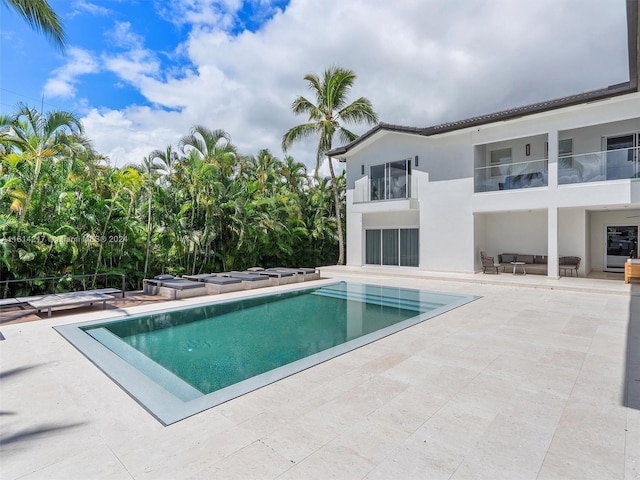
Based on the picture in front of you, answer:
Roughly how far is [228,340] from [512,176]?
14.2 meters

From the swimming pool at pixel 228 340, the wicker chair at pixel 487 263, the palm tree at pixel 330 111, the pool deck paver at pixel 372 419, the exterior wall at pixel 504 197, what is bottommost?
the swimming pool at pixel 228 340

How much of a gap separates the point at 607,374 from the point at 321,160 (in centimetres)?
1882

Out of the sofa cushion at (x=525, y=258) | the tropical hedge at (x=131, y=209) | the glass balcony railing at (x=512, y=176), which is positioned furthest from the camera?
the sofa cushion at (x=525, y=258)

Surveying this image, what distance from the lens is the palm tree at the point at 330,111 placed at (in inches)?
795

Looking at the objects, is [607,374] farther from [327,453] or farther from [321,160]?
[321,160]

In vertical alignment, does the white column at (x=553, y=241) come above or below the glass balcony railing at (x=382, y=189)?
below

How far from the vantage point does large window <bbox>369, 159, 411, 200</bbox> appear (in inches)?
730

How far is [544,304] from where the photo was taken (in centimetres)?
989

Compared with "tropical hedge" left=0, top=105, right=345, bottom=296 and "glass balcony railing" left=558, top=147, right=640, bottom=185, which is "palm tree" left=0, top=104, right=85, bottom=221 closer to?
"tropical hedge" left=0, top=105, right=345, bottom=296

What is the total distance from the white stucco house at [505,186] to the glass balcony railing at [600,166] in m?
0.03

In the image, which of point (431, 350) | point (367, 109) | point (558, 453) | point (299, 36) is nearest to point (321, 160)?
point (367, 109)

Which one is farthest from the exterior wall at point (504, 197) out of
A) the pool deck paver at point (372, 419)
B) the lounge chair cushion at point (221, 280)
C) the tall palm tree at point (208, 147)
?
the pool deck paver at point (372, 419)

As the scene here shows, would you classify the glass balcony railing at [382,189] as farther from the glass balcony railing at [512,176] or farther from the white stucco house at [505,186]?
the glass balcony railing at [512,176]

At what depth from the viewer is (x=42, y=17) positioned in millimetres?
8914
